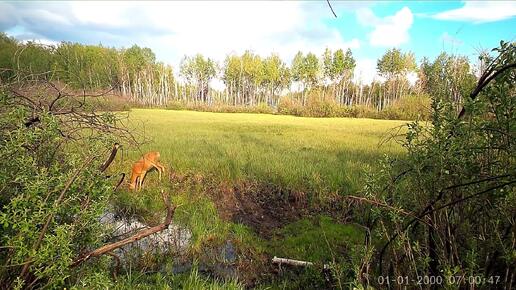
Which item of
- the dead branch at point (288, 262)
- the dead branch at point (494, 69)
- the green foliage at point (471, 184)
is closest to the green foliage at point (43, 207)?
the green foliage at point (471, 184)

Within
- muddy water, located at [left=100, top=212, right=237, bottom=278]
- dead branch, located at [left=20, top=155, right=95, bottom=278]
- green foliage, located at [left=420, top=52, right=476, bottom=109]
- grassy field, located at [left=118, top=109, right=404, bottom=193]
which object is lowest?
muddy water, located at [left=100, top=212, right=237, bottom=278]

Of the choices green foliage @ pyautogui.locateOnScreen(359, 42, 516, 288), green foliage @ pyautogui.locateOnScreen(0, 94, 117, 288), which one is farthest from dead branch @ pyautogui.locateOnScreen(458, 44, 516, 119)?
green foliage @ pyautogui.locateOnScreen(0, 94, 117, 288)

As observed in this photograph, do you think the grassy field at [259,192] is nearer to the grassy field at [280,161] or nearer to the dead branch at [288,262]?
the grassy field at [280,161]

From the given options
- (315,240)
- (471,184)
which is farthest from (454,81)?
(315,240)

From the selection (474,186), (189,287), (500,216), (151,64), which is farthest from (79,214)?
(151,64)

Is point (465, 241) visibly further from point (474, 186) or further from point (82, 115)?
point (82, 115)

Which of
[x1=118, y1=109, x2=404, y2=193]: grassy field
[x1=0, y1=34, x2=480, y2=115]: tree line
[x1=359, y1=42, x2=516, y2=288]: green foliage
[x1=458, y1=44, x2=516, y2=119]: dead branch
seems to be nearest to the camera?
[x1=458, y1=44, x2=516, y2=119]: dead branch

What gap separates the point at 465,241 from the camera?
2.88 metres

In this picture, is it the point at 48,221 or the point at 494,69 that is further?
the point at 494,69

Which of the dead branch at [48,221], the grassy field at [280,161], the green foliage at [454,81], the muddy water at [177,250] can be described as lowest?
the muddy water at [177,250]

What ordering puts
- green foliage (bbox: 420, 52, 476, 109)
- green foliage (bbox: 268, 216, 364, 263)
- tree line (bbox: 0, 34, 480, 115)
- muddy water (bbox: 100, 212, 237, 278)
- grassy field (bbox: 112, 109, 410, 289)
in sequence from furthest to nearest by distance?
tree line (bbox: 0, 34, 480, 115) → grassy field (bbox: 112, 109, 410, 289) → green foliage (bbox: 268, 216, 364, 263) → muddy water (bbox: 100, 212, 237, 278) → green foliage (bbox: 420, 52, 476, 109)

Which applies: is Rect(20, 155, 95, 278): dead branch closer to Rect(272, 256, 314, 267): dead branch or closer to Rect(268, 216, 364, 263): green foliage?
Rect(272, 256, 314, 267): dead branch

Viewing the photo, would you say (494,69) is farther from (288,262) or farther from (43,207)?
(288,262)

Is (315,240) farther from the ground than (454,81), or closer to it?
closer to it
